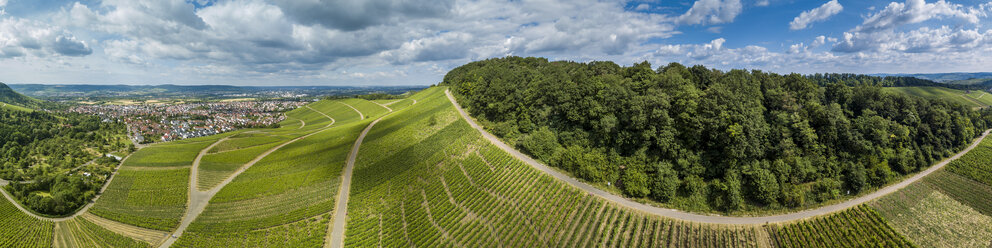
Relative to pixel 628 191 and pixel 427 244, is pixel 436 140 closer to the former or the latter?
pixel 427 244

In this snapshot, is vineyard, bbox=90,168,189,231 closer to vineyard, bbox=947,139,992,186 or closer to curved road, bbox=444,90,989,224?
curved road, bbox=444,90,989,224

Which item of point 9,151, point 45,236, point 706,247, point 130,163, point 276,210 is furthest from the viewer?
point 9,151

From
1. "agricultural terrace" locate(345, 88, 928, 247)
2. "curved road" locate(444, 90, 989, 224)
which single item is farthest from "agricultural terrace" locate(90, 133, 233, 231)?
"curved road" locate(444, 90, 989, 224)

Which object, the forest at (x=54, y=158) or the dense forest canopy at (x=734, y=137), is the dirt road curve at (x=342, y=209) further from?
the forest at (x=54, y=158)

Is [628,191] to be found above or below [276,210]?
above

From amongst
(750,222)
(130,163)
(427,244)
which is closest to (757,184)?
(750,222)
